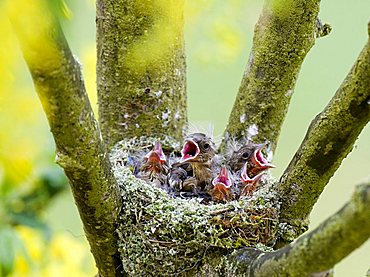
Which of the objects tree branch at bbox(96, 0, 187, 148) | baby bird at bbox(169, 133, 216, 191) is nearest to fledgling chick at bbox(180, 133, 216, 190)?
baby bird at bbox(169, 133, 216, 191)

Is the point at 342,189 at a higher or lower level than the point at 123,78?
higher

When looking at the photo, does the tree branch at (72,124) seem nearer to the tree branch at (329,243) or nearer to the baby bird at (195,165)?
the tree branch at (329,243)

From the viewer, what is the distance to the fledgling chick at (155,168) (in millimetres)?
2559

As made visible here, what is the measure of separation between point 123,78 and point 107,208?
2.03 feet

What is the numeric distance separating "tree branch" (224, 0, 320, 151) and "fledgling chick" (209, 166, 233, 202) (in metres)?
0.18

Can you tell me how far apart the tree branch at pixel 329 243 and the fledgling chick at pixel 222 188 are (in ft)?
3.50

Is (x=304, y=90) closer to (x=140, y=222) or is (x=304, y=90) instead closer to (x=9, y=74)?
(x=140, y=222)

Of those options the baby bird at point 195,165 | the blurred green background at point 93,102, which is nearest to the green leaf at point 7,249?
the blurred green background at point 93,102

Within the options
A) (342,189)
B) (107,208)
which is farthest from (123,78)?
(342,189)

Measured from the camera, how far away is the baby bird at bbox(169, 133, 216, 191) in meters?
2.65

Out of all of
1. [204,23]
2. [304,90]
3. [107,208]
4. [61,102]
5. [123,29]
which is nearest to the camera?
[61,102]

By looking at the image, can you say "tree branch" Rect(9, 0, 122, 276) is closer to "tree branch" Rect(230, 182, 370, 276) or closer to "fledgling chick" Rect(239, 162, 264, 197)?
"tree branch" Rect(230, 182, 370, 276)

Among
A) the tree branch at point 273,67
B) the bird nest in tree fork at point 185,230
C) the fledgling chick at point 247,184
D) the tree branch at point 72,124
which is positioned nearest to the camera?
the tree branch at point 72,124

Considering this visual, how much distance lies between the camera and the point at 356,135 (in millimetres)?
1637
